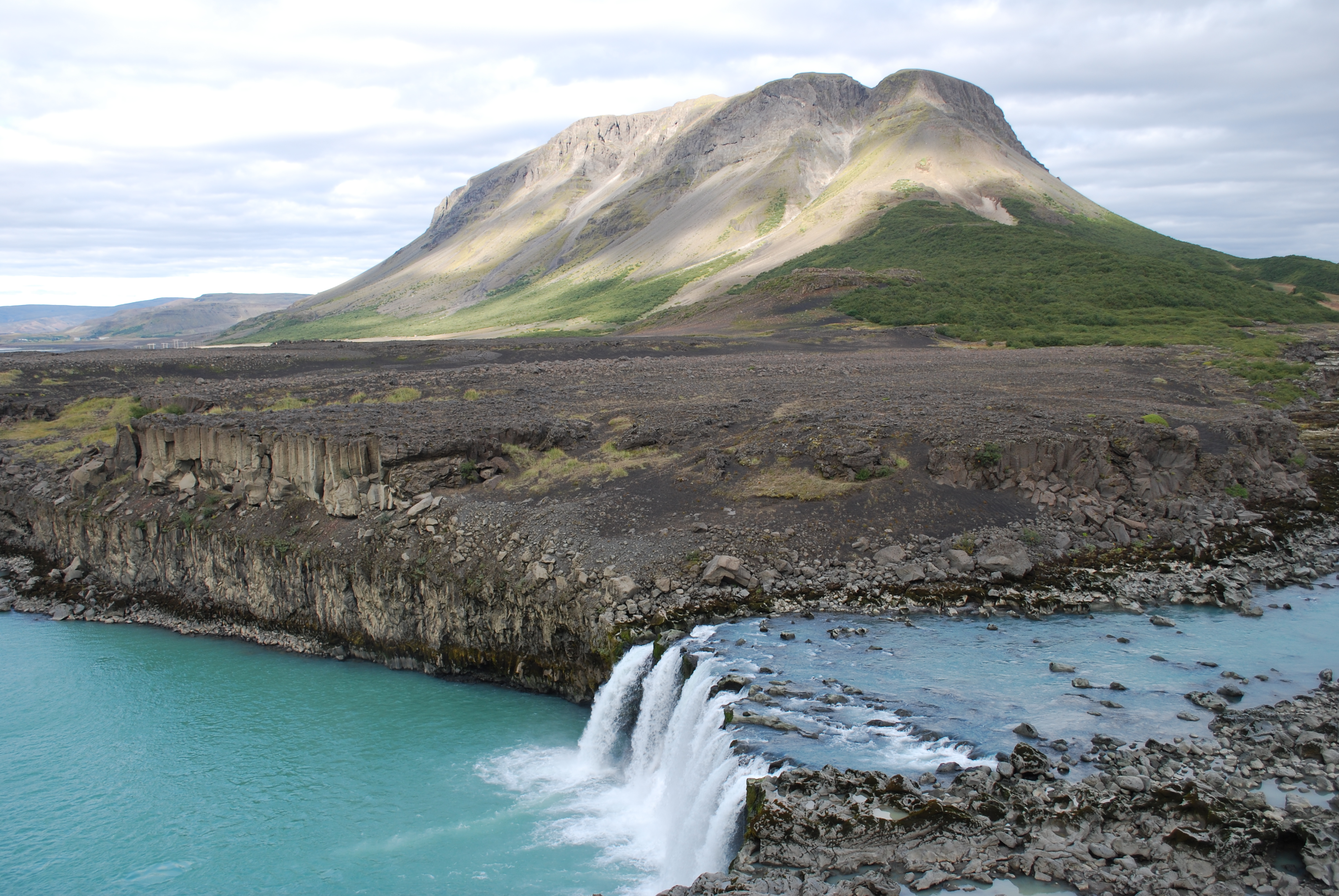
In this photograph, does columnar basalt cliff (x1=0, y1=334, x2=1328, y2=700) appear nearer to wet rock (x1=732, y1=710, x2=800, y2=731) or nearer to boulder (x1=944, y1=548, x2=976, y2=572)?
boulder (x1=944, y1=548, x2=976, y2=572)

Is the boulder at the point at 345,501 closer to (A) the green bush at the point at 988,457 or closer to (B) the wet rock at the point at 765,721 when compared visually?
(B) the wet rock at the point at 765,721

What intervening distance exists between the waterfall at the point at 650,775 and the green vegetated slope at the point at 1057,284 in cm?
5580

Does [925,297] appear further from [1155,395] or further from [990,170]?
[990,170]

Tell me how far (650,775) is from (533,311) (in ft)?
444

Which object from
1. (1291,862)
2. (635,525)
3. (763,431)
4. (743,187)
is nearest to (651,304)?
(743,187)

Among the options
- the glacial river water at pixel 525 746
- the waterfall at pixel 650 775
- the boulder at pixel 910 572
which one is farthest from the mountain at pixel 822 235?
the waterfall at pixel 650 775

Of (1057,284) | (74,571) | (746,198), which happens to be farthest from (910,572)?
(746,198)

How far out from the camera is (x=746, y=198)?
150125 mm

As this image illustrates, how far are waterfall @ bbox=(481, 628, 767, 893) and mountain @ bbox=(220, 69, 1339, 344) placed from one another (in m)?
57.6

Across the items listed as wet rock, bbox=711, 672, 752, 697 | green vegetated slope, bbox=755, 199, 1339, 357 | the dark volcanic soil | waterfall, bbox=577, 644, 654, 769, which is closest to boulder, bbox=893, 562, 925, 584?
the dark volcanic soil

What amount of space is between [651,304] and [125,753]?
105252 millimetres

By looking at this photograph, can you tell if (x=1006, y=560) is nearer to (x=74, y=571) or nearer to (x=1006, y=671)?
(x=1006, y=671)

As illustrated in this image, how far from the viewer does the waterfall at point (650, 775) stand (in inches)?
551

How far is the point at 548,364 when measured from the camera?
207 feet
